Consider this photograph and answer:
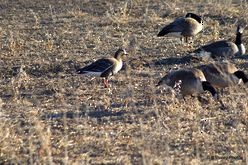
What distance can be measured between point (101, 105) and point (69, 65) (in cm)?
259

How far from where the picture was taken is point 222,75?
384 inches

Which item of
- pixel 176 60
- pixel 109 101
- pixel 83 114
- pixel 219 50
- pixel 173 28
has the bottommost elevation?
pixel 83 114

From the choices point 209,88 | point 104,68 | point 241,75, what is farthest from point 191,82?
point 104,68

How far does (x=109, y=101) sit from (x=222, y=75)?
5.29 feet

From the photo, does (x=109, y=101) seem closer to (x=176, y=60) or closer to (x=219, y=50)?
(x=176, y=60)

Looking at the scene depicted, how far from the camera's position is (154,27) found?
1562 cm

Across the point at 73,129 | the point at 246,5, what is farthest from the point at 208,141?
the point at 246,5

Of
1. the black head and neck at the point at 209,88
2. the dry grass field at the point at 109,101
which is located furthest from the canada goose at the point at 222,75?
the black head and neck at the point at 209,88

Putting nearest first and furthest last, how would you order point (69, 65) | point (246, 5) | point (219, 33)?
point (69, 65)
point (219, 33)
point (246, 5)

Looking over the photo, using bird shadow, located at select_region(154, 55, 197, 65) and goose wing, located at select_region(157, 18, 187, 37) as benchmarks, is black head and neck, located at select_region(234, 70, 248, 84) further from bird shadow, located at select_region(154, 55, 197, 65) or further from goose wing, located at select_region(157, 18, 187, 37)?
goose wing, located at select_region(157, 18, 187, 37)

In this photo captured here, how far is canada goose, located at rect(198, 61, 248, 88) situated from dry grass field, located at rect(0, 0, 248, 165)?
0.22 metres

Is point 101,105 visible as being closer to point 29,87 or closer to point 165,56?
point 29,87

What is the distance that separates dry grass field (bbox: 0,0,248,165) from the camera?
745 centimetres

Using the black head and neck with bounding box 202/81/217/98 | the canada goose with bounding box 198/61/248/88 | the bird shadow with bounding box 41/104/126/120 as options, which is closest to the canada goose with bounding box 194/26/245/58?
the canada goose with bounding box 198/61/248/88
